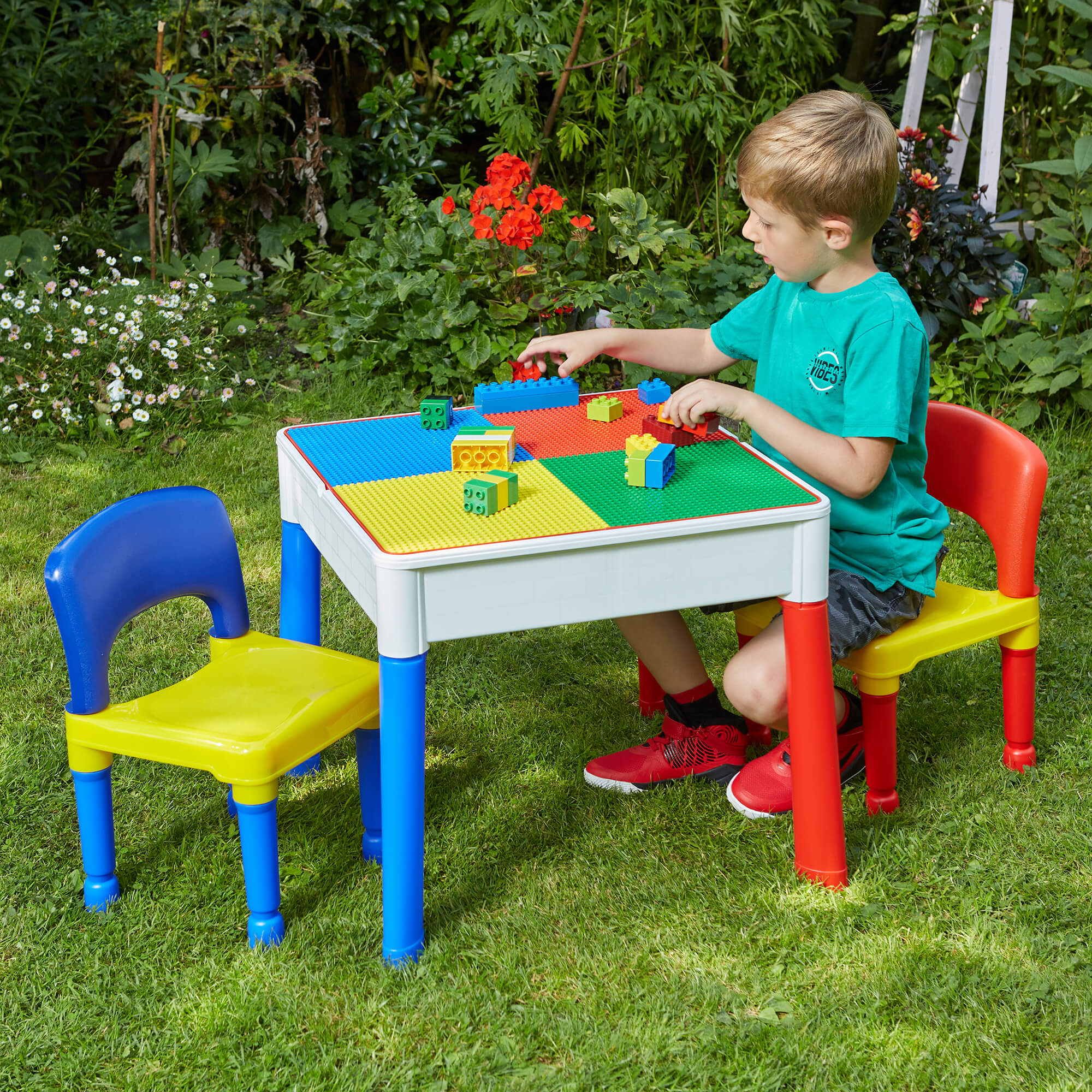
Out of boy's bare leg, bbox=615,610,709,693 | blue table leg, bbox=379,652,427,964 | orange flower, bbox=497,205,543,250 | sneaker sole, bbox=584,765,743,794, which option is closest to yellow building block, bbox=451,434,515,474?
blue table leg, bbox=379,652,427,964

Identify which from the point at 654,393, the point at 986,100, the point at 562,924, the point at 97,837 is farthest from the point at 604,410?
the point at 986,100

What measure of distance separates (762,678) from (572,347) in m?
0.74

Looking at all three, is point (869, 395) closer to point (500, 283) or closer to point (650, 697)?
point (650, 697)

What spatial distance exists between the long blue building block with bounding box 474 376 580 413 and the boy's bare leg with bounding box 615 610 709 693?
463 mm

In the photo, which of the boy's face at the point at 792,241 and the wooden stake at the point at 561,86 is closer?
the boy's face at the point at 792,241

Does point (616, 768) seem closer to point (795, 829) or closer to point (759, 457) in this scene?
point (795, 829)

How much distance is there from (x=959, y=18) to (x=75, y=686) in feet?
15.1

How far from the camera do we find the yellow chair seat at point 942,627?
7.47ft

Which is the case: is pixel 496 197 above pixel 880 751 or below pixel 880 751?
above

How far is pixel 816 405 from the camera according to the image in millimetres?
2262

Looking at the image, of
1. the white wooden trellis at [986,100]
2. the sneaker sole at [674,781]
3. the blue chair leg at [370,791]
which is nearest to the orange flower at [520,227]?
the white wooden trellis at [986,100]

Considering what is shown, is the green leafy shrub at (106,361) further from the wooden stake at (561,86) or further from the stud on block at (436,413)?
the stud on block at (436,413)

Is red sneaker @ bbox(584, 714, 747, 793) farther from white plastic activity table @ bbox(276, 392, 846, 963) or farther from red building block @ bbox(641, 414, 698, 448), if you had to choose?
red building block @ bbox(641, 414, 698, 448)

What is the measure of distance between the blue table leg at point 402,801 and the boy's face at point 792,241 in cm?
97
